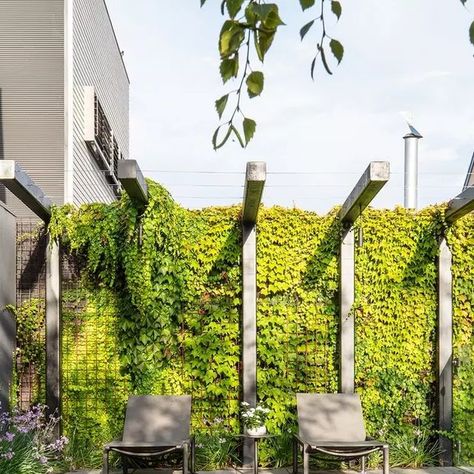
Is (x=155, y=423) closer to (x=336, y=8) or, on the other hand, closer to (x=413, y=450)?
(x=413, y=450)

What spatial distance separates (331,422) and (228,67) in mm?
5671

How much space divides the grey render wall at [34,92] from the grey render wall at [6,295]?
11.3 feet

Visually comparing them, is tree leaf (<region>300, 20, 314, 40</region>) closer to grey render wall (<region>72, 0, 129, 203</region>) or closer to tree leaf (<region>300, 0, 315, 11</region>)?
tree leaf (<region>300, 0, 315, 11</region>)

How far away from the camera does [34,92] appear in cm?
1100

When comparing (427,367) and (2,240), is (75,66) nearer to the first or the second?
(2,240)

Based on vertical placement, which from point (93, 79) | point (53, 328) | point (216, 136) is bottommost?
point (53, 328)

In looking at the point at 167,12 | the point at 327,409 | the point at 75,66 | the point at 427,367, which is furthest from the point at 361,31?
the point at 75,66

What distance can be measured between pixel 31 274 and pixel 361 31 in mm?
6063

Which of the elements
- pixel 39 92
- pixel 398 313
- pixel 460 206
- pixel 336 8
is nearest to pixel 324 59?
pixel 336 8

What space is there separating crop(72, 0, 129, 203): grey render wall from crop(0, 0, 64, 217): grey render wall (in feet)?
1.12

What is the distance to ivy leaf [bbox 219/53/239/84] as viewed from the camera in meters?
1.89

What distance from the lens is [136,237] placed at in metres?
7.45

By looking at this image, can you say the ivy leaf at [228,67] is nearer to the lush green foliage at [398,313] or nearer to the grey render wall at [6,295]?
the grey render wall at [6,295]

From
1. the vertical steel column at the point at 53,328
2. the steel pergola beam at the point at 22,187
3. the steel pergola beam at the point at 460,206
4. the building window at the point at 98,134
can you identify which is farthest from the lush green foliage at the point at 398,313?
the building window at the point at 98,134
